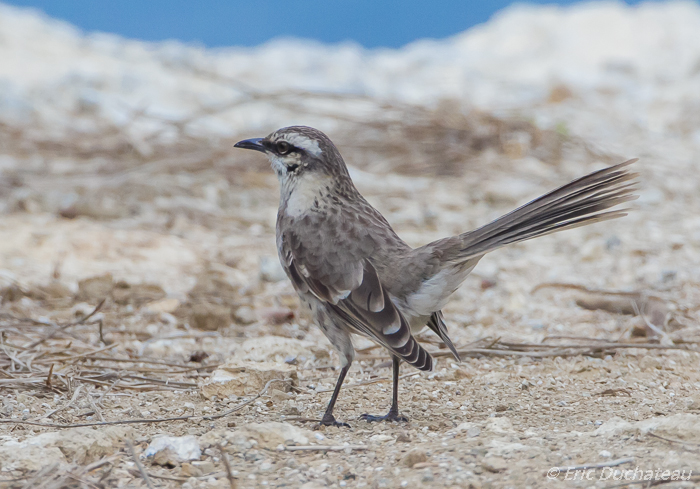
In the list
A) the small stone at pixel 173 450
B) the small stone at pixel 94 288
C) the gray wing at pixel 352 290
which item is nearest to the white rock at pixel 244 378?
the gray wing at pixel 352 290

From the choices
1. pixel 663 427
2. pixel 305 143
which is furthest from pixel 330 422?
pixel 305 143

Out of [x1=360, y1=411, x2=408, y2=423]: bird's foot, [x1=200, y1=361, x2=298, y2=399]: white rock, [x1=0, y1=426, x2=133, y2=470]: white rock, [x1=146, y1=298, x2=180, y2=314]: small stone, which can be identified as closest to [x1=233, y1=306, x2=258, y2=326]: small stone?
[x1=146, y1=298, x2=180, y2=314]: small stone

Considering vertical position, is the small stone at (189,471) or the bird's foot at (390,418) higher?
the bird's foot at (390,418)

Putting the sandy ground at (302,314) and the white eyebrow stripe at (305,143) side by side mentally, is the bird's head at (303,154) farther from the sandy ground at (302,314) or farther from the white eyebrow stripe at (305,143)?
the sandy ground at (302,314)

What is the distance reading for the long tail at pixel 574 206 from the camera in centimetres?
309

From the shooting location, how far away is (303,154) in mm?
4031

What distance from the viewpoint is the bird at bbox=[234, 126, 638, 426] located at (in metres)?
3.15

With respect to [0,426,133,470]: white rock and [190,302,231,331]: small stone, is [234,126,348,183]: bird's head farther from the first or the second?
[0,426,133,470]: white rock

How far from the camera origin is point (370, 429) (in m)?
3.34

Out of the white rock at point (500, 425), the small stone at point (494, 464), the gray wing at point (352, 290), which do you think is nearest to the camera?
the small stone at point (494, 464)

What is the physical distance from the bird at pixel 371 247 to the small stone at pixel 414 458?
0.55 meters

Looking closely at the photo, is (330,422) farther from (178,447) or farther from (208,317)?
(208,317)

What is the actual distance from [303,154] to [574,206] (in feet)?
5.05

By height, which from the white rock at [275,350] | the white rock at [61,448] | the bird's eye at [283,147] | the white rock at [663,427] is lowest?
the white rock at [61,448]
